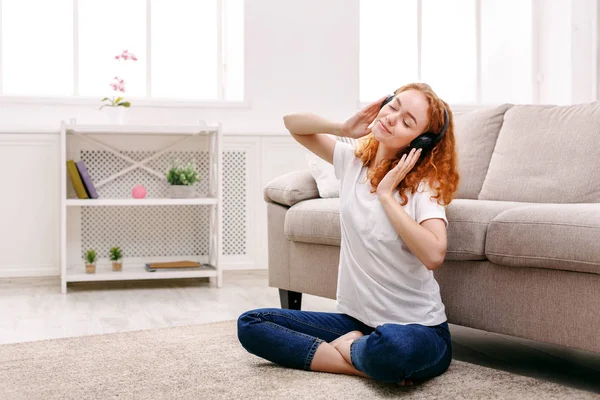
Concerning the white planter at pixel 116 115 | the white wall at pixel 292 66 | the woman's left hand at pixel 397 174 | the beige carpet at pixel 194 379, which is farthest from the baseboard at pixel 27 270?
the woman's left hand at pixel 397 174

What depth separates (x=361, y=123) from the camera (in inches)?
83.1

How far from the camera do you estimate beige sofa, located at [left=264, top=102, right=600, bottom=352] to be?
6.29 ft

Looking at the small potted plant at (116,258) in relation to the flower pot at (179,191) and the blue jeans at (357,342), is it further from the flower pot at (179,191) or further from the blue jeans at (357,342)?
the blue jeans at (357,342)

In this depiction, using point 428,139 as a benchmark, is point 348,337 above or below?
below

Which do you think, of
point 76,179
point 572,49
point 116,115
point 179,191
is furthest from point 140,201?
point 572,49

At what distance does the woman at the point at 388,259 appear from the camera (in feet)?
6.19

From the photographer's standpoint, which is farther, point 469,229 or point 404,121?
point 469,229

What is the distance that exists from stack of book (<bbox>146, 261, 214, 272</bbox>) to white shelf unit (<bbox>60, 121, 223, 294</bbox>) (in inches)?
1.7

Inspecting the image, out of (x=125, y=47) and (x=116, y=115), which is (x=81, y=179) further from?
(x=125, y=47)

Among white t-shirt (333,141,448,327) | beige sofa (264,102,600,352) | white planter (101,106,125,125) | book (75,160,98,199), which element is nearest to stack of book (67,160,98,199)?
book (75,160,98,199)

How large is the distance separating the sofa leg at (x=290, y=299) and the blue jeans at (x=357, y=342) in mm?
947

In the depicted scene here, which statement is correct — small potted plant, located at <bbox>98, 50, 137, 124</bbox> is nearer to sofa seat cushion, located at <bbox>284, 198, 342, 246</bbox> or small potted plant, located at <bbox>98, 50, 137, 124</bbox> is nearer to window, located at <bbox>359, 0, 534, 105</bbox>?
sofa seat cushion, located at <bbox>284, 198, 342, 246</bbox>

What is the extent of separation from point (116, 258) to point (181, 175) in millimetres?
580

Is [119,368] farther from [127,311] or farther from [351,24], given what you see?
[351,24]
